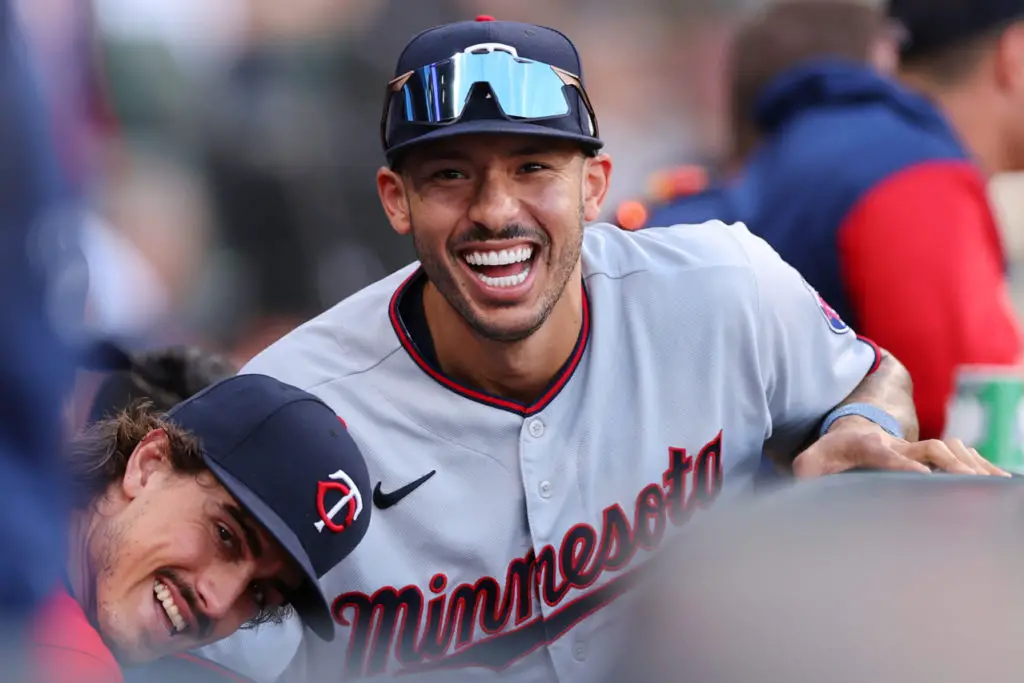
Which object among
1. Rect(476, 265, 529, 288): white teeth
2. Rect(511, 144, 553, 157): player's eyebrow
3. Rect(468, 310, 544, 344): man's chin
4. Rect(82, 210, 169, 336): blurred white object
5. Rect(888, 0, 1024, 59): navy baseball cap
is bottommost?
Rect(82, 210, 169, 336): blurred white object

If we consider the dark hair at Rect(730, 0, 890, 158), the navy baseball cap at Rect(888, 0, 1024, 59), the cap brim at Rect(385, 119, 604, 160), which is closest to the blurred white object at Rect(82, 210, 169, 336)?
the dark hair at Rect(730, 0, 890, 158)

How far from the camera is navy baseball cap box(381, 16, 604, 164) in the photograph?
2400mm

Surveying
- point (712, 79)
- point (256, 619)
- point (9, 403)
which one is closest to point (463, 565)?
point (256, 619)

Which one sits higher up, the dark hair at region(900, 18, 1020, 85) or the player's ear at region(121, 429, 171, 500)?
the dark hair at region(900, 18, 1020, 85)

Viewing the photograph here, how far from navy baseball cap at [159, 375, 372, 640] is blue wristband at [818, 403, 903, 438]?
89cm

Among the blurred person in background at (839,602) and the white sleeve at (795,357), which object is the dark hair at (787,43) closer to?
the white sleeve at (795,357)

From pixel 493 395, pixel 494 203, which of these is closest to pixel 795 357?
pixel 493 395

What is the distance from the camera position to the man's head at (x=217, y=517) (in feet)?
6.96

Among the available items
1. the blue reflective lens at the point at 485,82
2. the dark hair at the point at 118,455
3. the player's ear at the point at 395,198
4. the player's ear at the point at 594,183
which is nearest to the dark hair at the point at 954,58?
the player's ear at the point at 594,183

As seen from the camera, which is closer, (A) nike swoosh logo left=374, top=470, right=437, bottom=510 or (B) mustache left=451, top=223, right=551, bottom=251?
(B) mustache left=451, top=223, right=551, bottom=251

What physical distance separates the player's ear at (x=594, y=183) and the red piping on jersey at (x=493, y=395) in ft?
0.74

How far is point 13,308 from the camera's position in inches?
49.4

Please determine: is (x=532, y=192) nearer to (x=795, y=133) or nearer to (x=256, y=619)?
(x=256, y=619)

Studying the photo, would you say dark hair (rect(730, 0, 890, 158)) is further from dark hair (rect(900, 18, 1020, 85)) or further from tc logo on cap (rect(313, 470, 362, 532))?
tc logo on cap (rect(313, 470, 362, 532))
